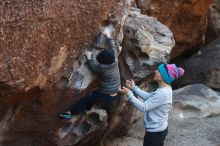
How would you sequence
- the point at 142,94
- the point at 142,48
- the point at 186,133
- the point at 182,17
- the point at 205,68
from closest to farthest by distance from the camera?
the point at 142,94
the point at 142,48
the point at 186,133
the point at 205,68
the point at 182,17

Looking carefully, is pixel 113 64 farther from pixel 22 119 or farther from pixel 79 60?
pixel 22 119

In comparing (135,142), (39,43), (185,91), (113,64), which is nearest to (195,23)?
(185,91)

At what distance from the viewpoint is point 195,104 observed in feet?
30.6

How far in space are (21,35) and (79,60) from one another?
127cm

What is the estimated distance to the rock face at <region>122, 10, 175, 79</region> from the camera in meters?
7.38

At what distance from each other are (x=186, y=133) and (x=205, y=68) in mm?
2425

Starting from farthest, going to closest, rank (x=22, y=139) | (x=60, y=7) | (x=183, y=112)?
(x=183, y=112) < (x=22, y=139) < (x=60, y=7)

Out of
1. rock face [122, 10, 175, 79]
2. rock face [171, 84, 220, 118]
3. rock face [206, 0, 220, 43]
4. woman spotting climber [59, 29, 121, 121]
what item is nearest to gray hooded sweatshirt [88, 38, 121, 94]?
woman spotting climber [59, 29, 121, 121]

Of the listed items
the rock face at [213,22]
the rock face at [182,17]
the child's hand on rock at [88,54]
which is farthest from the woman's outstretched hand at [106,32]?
the rock face at [213,22]

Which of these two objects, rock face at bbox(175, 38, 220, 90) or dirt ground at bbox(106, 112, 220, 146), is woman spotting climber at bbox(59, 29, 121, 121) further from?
rock face at bbox(175, 38, 220, 90)

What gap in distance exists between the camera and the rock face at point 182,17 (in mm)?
10688

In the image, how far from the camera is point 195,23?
11898 mm

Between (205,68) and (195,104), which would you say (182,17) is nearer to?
(205,68)

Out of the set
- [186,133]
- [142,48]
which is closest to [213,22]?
[186,133]
